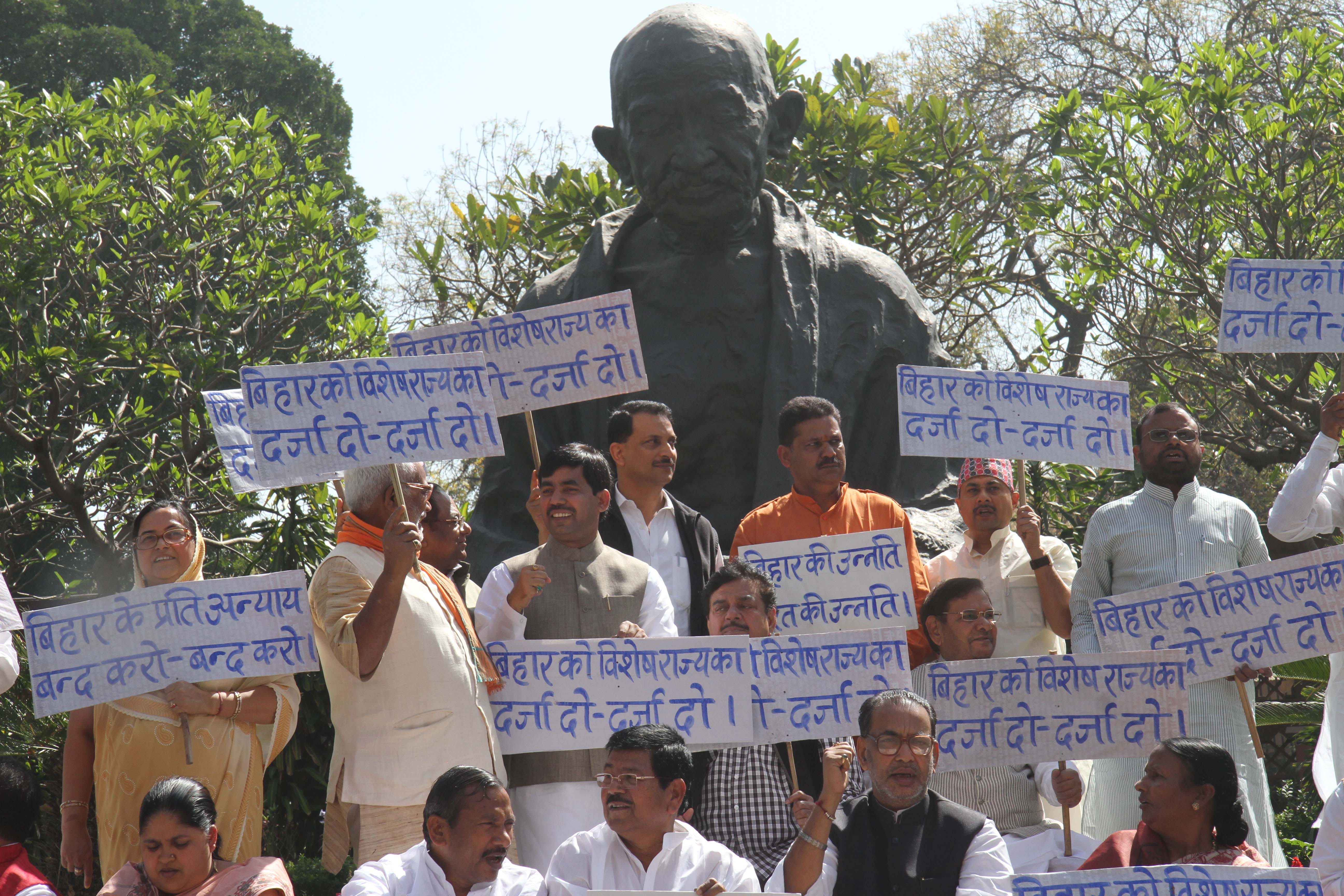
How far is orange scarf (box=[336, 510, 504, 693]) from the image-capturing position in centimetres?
454

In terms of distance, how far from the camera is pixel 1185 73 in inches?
439

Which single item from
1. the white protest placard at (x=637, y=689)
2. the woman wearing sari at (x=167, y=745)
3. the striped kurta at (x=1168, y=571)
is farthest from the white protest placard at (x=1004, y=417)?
the woman wearing sari at (x=167, y=745)

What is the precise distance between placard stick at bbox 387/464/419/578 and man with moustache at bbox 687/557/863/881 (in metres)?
0.91

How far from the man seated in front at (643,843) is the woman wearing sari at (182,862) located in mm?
803

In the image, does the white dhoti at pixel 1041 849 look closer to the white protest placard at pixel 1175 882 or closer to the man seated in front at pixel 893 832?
the man seated in front at pixel 893 832

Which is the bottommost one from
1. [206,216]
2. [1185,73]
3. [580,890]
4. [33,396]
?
[580,890]

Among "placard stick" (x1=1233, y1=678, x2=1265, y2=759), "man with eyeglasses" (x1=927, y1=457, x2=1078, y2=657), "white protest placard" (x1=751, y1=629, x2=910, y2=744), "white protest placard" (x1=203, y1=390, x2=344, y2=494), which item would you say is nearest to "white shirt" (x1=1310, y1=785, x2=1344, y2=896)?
"placard stick" (x1=1233, y1=678, x2=1265, y2=759)

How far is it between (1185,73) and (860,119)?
2662mm

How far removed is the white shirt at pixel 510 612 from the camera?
4.73 metres

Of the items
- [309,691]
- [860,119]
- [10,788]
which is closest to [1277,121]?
[860,119]

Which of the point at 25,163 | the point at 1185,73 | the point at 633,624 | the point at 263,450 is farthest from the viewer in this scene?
the point at 1185,73

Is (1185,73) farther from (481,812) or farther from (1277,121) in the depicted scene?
(481,812)

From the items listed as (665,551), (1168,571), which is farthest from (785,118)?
(1168,571)

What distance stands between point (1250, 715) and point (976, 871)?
1.25 meters
